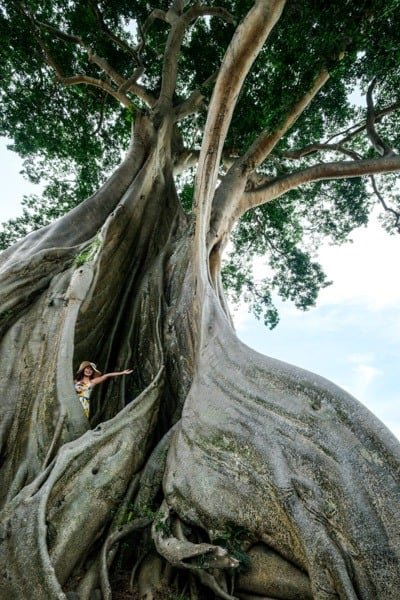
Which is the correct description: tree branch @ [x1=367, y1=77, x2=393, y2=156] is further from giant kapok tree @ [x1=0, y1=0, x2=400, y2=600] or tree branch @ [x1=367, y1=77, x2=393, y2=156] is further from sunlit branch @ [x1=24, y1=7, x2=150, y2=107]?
sunlit branch @ [x1=24, y1=7, x2=150, y2=107]

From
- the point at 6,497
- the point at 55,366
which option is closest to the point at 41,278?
the point at 55,366

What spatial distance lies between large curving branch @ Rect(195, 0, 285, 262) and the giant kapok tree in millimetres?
19

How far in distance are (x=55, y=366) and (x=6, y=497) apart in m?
0.91

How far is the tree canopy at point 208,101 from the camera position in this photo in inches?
170

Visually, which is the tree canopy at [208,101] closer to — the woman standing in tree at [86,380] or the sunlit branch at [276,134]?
the sunlit branch at [276,134]

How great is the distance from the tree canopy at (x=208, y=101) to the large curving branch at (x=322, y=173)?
0.06 ft

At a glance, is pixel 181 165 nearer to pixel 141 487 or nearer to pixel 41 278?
pixel 41 278

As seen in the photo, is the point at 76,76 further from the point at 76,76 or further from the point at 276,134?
the point at 276,134

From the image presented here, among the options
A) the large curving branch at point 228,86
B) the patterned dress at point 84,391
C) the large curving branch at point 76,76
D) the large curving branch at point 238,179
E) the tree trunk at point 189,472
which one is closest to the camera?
the tree trunk at point 189,472

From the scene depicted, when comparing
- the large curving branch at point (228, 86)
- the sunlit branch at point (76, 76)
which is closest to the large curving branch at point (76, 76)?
the sunlit branch at point (76, 76)

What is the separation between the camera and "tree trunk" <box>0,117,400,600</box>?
1.62m

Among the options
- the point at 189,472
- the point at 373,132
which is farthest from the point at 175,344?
the point at 373,132

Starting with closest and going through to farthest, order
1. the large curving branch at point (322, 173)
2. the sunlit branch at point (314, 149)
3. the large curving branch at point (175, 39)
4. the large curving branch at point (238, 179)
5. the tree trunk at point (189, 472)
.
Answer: the tree trunk at point (189, 472) → the large curving branch at point (238, 179) → the large curving branch at point (322, 173) → the large curving branch at point (175, 39) → the sunlit branch at point (314, 149)

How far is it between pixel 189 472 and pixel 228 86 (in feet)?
10.5
